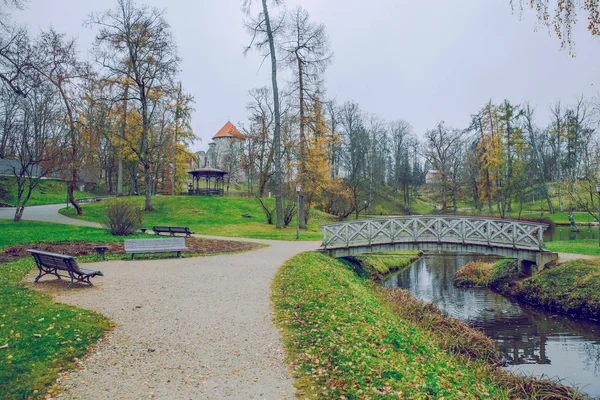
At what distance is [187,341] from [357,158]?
3204 centimetres

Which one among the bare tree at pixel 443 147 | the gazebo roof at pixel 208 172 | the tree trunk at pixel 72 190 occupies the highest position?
the bare tree at pixel 443 147

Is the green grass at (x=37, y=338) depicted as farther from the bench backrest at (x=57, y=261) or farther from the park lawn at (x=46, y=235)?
the park lawn at (x=46, y=235)

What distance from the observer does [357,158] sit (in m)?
36.1

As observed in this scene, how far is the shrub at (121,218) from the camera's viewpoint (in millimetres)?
18344

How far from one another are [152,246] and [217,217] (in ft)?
53.9

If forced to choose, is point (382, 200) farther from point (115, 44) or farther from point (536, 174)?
point (115, 44)

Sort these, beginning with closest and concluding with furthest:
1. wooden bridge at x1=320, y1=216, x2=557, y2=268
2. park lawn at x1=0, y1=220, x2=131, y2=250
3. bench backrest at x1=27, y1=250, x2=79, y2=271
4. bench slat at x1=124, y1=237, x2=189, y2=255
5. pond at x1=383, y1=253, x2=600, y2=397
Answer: pond at x1=383, y1=253, x2=600, y2=397 → bench backrest at x1=27, y1=250, x2=79, y2=271 → bench slat at x1=124, y1=237, x2=189, y2=255 → wooden bridge at x1=320, y1=216, x2=557, y2=268 → park lawn at x1=0, y1=220, x2=131, y2=250

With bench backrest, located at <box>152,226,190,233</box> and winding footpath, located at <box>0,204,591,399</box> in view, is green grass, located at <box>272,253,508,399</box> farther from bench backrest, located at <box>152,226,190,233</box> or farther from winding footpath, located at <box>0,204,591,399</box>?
bench backrest, located at <box>152,226,190,233</box>

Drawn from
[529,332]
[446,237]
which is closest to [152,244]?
[446,237]

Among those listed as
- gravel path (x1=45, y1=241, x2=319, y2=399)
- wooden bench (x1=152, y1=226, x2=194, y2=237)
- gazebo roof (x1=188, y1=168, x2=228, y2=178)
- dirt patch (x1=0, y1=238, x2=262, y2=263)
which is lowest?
gravel path (x1=45, y1=241, x2=319, y2=399)

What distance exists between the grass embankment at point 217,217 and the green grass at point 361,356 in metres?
13.8

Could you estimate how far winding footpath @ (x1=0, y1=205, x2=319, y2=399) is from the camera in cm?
415

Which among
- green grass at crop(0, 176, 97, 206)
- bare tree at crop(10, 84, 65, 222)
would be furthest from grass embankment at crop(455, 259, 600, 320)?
green grass at crop(0, 176, 97, 206)

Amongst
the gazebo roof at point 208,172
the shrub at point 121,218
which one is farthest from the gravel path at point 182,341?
the gazebo roof at point 208,172
